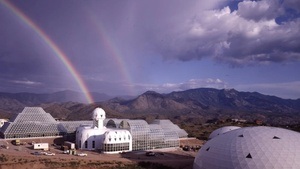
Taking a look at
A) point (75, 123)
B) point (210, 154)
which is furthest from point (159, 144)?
point (210, 154)

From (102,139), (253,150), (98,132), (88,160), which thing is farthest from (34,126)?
(253,150)

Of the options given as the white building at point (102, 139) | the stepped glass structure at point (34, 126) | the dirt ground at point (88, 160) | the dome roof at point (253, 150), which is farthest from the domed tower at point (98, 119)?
the dome roof at point (253, 150)

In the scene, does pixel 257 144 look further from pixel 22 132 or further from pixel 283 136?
pixel 22 132

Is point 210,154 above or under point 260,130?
under

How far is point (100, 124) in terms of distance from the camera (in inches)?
4087

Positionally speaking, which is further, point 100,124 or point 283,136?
point 100,124

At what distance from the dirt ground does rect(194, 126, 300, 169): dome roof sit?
52.8 ft

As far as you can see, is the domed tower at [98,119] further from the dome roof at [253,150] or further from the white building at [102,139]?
the dome roof at [253,150]

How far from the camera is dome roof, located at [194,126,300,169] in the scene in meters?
60.3

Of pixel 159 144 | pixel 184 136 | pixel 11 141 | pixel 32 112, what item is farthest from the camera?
pixel 184 136

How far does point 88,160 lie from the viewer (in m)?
79.2

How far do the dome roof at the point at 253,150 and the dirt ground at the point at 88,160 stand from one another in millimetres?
16094

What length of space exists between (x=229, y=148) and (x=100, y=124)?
50.3 meters

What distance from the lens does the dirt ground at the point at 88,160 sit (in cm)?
7200
